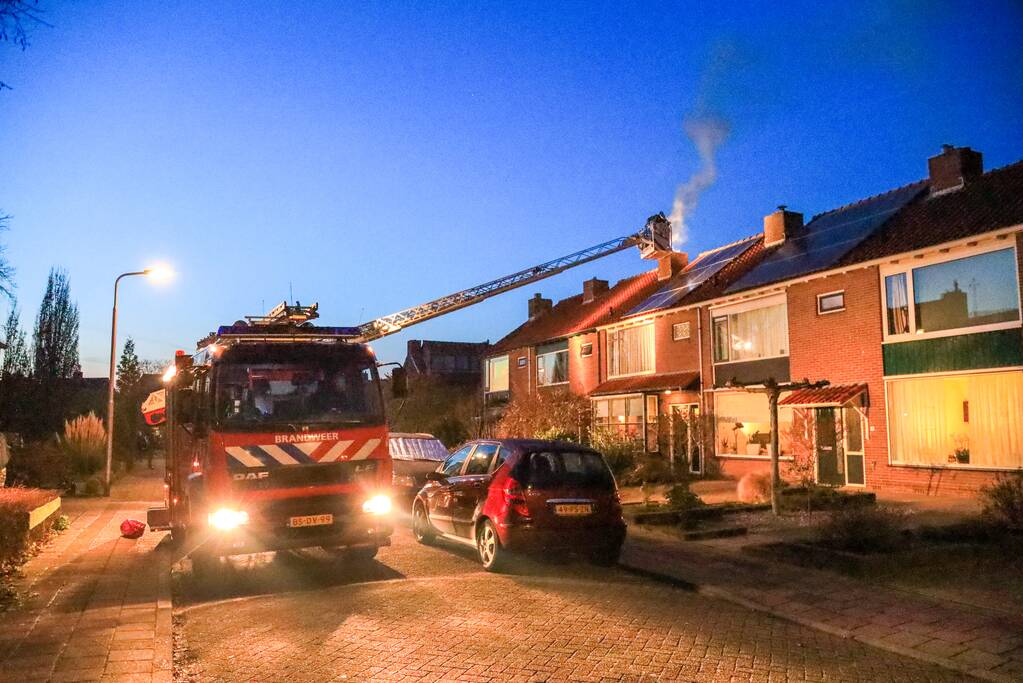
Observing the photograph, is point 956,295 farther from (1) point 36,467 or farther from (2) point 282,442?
(1) point 36,467

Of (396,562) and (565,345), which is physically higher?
(565,345)

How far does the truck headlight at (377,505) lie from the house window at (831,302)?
14.4m

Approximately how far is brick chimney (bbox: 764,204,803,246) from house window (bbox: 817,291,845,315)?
19.2 feet

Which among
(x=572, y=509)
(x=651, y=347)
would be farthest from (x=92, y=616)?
(x=651, y=347)

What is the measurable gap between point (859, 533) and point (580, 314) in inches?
1020

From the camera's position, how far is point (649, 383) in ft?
84.4

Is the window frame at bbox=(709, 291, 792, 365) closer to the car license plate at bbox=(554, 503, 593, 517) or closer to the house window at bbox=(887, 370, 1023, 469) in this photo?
the house window at bbox=(887, 370, 1023, 469)

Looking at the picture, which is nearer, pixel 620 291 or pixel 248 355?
pixel 248 355

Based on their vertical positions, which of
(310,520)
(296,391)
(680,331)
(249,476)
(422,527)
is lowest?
(422,527)

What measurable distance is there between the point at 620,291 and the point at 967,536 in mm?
24910

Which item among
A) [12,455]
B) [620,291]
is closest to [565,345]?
[620,291]

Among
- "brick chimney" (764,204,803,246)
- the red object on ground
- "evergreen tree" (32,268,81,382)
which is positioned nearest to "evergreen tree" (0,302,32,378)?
"evergreen tree" (32,268,81,382)

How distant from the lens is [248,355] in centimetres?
904

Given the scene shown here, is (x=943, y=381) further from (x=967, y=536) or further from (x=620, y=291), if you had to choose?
(x=620, y=291)
